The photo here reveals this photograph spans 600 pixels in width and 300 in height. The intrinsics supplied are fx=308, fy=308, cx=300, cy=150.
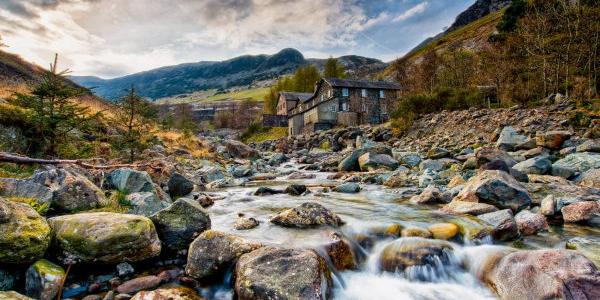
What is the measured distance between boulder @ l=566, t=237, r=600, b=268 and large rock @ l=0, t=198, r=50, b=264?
8999 mm

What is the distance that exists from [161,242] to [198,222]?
0.80 m

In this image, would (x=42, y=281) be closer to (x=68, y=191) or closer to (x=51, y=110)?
(x=68, y=191)

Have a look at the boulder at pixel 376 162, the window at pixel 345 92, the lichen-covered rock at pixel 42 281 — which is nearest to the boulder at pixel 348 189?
the boulder at pixel 376 162

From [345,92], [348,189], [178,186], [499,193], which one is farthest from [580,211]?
[345,92]

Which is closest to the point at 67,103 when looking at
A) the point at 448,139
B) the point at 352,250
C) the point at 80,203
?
the point at 80,203

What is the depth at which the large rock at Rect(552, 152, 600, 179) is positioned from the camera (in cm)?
1145

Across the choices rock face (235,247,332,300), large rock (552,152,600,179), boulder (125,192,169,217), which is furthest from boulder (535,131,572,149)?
boulder (125,192,169,217)

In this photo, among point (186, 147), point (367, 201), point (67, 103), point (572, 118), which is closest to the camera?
point (67, 103)

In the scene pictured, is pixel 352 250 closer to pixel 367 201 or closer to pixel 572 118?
pixel 367 201

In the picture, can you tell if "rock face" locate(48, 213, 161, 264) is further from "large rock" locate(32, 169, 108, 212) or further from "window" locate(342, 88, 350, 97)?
"window" locate(342, 88, 350, 97)

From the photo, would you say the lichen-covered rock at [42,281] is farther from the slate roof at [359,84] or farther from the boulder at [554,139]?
the slate roof at [359,84]

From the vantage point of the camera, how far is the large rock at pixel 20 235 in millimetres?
4191

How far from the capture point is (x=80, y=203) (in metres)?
6.54

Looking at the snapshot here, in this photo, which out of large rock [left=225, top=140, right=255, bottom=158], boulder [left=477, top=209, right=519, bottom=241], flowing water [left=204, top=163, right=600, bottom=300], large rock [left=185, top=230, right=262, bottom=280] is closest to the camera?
large rock [left=185, top=230, right=262, bottom=280]
